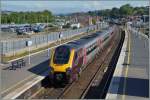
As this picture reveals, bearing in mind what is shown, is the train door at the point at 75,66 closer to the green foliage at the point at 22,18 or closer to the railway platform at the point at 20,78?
the railway platform at the point at 20,78

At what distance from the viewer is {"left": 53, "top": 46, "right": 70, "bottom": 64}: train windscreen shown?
2289cm

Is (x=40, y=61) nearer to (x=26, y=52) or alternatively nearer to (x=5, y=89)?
(x=26, y=52)

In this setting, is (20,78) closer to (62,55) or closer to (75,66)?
(62,55)

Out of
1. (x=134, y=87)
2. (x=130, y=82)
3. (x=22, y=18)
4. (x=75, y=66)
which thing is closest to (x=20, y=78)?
(x=75, y=66)

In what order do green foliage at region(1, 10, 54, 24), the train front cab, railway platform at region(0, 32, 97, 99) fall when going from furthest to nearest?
1. green foliage at region(1, 10, 54, 24)
2. the train front cab
3. railway platform at region(0, 32, 97, 99)

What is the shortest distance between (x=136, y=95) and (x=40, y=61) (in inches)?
603

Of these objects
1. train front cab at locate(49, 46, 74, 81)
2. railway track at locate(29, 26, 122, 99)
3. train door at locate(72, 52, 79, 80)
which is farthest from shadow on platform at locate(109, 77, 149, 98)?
train front cab at locate(49, 46, 74, 81)

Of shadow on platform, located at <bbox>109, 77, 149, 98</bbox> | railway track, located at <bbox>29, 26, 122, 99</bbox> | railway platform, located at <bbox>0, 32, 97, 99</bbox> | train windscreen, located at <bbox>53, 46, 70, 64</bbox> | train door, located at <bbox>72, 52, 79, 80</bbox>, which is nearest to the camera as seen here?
shadow on platform, located at <bbox>109, 77, 149, 98</bbox>

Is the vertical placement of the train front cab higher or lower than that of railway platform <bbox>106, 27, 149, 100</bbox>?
higher

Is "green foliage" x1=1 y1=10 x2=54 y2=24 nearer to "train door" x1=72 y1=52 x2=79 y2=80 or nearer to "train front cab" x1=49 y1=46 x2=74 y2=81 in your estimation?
"train door" x1=72 y1=52 x2=79 y2=80

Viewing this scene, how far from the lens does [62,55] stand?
75.9 ft

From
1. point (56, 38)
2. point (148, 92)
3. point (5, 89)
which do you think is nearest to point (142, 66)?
point (148, 92)

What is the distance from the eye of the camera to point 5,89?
68.0 ft

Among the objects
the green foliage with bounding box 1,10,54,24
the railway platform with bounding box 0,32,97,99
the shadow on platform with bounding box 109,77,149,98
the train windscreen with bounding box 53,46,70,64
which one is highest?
the green foliage with bounding box 1,10,54,24
